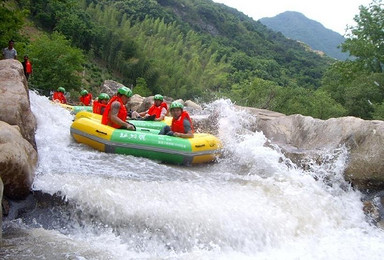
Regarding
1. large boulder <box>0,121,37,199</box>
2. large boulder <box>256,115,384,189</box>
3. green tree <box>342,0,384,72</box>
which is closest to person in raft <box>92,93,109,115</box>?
large boulder <box>256,115,384,189</box>

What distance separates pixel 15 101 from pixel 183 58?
54.0 metres

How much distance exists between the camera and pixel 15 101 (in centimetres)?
640

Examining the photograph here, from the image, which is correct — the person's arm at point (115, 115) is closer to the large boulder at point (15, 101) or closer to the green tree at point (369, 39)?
the large boulder at point (15, 101)

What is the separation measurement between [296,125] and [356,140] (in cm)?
197

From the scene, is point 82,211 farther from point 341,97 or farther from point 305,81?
point 305,81

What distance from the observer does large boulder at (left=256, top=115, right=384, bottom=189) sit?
7195mm

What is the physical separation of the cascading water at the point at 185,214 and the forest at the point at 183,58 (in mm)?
8420

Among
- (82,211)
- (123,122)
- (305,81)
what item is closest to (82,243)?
(82,211)

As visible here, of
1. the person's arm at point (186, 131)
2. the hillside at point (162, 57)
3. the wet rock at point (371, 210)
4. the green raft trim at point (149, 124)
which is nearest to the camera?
the wet rock at point (371, 210)

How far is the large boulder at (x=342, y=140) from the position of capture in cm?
720

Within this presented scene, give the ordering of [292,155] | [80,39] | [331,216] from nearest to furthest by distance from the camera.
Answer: [331,216] → [292,155] → [80,39]

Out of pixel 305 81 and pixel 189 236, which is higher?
pixel 189 236

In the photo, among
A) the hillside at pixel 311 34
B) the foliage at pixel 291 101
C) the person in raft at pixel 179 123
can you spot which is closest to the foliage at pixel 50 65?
the foliage at pixel 291 101

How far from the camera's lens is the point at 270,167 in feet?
25.2
